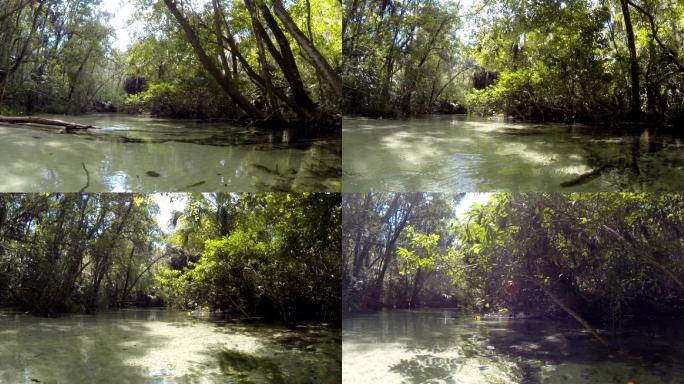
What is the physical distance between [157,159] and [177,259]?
143 cm

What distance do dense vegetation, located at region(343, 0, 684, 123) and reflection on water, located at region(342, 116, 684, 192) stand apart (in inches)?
15.9

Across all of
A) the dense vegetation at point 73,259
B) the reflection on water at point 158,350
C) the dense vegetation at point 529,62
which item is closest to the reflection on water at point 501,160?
the dense vegetation at point 529,62

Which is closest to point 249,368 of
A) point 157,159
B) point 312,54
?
point 157,159

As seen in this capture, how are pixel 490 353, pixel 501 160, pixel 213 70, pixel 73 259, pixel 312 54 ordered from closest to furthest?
pixel 501 160, pixel 490 353, pixel 312 54, pixel 213 70, pixel 73 259

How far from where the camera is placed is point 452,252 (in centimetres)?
400

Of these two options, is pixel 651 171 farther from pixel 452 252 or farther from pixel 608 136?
pixel 452 252

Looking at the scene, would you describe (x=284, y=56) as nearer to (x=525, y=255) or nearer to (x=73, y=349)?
(x=525, y=255)

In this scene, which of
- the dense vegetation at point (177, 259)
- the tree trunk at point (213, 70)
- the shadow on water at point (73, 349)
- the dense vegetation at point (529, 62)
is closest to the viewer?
the shadow on water at point (73, 349)

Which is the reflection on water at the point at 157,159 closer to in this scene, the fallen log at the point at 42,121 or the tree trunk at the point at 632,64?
the fallen log at the point at 42,121

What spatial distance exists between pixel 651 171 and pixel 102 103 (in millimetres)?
4503

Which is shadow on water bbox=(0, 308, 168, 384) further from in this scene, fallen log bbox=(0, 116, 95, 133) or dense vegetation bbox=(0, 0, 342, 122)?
dense vegetation bbox=(0, 0, 342, 122)

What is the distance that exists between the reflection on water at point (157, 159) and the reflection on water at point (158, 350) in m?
1.37

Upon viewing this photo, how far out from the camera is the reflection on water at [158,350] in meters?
3.19

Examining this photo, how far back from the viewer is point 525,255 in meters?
4.20
